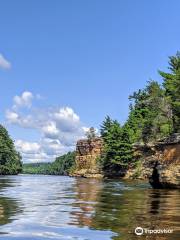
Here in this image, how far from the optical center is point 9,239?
10812 millimetres

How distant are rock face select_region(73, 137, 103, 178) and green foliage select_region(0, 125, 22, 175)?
143 feet

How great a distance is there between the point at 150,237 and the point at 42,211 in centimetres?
697

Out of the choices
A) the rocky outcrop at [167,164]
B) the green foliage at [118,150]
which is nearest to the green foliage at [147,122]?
the green foliage at [118,150]

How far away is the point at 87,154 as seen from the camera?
426 feet

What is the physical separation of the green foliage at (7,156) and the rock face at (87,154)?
43.5 m

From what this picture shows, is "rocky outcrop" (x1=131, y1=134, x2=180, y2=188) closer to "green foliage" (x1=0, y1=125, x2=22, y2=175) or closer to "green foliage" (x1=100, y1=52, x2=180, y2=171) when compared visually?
"green foliage" (x1=100, y1=52, x2=180, y2=171)

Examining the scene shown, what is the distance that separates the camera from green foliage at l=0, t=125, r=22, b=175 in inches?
6614

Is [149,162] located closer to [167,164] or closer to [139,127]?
[139,127]

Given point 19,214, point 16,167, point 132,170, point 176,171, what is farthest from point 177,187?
point 16,167

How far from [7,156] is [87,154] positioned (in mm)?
50988

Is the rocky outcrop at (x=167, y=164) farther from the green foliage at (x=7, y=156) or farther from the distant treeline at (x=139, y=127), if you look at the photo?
the green foliage at (x=7, y=156)

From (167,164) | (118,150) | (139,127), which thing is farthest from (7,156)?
(167,164)

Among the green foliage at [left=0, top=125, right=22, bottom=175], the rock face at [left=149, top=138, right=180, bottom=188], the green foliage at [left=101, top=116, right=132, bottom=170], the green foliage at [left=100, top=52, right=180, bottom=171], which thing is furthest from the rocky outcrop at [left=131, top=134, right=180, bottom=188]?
the green foliage at [left=0, top=125, right=22, bottom=175]

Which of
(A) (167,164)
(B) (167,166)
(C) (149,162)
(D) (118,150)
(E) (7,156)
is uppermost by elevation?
(E) (7,156)
